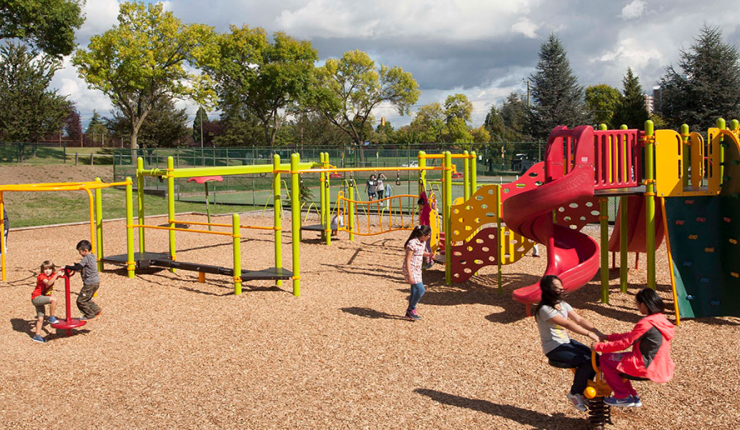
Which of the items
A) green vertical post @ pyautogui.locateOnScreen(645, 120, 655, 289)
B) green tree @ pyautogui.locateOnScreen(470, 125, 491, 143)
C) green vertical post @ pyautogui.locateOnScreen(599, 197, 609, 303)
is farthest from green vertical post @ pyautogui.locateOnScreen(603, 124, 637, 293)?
green tree @ pyautogui.locateOnScreen(470, 125, 491, 143)

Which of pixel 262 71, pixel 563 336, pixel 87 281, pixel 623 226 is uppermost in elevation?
pixel 262 71

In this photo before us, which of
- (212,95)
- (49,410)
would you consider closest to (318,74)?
(212,95)

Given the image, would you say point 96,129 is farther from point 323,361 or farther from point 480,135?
point 323,361

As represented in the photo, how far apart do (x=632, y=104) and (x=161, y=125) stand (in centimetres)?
4303

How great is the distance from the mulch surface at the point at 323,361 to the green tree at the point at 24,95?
35224 millimetres

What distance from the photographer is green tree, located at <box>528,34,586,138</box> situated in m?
46.6

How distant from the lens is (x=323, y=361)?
20.9ft

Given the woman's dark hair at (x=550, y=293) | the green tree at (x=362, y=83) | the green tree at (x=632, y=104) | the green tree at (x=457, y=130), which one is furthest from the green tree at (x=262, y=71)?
the woman's dark hair at (x=550, y=293)

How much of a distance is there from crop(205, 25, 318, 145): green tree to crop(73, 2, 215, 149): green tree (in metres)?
9.05

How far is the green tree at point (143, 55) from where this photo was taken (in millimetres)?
37312

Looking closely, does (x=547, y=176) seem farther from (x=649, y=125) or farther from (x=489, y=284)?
(x=489, y=284)

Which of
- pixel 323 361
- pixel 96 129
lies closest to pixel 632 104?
pixel 323 361

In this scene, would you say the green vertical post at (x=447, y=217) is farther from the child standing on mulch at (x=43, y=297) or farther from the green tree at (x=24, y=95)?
the green tree at (x=24, y=95)

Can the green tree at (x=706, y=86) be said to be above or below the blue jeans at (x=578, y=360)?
above
